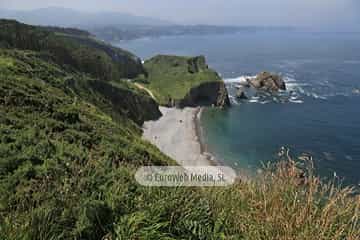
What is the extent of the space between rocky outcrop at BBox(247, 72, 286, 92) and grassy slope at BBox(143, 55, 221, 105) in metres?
9.85

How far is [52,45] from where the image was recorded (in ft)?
179

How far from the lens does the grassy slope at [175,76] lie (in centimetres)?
6179

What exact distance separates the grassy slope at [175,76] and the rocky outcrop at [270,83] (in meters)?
9.85

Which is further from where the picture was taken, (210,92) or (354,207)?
(210,92)

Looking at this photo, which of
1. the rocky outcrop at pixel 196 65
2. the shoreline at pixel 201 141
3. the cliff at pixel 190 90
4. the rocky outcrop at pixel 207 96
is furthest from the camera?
the rocky outcrop at pixel 196 65

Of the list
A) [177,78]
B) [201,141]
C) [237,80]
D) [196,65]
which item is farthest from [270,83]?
[201,141]

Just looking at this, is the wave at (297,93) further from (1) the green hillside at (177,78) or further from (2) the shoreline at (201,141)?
(2) the shoreline at (201,141)

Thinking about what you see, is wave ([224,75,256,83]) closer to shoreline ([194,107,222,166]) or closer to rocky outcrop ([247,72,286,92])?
rocky outcrop ([247,72,286,92])

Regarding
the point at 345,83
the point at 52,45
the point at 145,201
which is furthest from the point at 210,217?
the point at 345,83

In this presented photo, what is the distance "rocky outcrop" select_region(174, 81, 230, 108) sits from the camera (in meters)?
58.7

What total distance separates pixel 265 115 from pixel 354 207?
163 ft

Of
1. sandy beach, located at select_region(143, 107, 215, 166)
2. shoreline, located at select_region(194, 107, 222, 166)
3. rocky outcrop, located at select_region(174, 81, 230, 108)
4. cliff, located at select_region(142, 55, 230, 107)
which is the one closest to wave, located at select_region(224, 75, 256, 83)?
cliff, located at select_region(142, 55, 230, 107)

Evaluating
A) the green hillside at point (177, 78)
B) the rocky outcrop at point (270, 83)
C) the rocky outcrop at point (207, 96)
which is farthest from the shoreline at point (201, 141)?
the rocky outcrop at point (270, 83)

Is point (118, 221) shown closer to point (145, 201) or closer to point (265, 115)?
point (145, 201)
